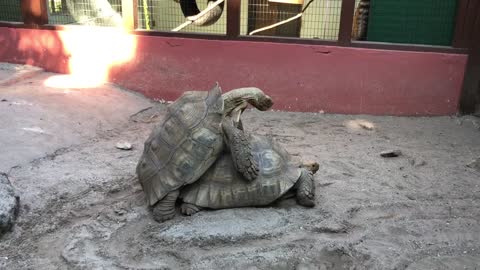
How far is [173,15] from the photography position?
7.04 m

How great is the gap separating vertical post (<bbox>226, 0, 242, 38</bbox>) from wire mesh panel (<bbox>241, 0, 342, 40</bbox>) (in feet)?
0.92

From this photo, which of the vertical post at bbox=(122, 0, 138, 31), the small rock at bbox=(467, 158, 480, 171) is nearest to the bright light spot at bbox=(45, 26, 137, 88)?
the vertical post at bbox=(122, 0, 138, 31)

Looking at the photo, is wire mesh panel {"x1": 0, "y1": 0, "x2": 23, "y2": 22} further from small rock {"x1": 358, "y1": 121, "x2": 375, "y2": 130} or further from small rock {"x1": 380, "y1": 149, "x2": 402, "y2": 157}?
small rock {"x1": 380, "y1": 149, "x2": 402, "y2": 157}

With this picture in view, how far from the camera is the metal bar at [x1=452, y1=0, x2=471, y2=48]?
566 centimetres

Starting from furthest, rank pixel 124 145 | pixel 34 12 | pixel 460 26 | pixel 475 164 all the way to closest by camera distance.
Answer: pixel 34 12 < pixel 460 26 < pixel 124 145 < pixel 475 164

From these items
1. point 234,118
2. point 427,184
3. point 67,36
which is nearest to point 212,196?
point 234,118

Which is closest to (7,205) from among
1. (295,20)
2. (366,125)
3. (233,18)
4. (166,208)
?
(166,208)

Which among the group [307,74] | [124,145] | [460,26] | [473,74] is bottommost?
[124,145]

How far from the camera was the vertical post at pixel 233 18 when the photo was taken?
6191mm

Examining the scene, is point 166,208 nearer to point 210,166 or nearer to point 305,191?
point 210,166

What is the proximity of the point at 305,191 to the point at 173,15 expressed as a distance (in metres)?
4.44

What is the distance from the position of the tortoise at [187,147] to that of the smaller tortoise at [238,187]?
9 centimetres

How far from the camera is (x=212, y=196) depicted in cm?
338

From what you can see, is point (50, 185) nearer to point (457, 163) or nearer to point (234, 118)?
point (234, 118)
